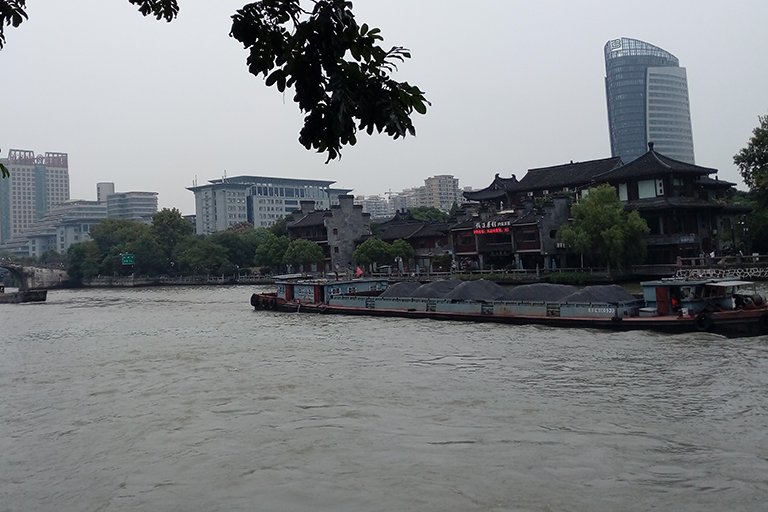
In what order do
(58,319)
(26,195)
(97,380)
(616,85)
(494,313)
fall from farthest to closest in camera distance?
(26,195), (616,85), (58,319), (494,313), (97,380)

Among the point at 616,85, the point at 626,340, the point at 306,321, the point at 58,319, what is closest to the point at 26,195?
the point at 616,85

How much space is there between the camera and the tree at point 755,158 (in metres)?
35.3

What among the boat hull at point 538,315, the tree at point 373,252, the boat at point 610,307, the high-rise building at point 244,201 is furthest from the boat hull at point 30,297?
the high-rise building at point 244,201

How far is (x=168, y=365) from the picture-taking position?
19.5 meters

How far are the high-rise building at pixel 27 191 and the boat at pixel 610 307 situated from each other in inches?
6541

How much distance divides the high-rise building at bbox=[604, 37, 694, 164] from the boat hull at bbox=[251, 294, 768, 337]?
8937 cm

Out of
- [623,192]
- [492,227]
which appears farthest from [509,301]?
[492,227]

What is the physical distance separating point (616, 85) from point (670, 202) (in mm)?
A: 85401

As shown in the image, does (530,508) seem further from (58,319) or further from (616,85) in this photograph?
(616,85)

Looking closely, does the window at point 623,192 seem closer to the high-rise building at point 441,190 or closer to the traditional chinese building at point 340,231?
the traditional chinese building at point 340,231

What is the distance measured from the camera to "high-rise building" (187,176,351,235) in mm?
124688

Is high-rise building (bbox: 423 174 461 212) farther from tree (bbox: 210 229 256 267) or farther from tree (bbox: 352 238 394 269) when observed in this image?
tree (bbox: 352 238 394 269)

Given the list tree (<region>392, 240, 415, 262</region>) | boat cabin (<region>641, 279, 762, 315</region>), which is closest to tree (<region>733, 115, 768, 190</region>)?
boat cabin (<region>641, 279, 762, 315</region>)

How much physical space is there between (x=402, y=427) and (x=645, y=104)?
113167 mm
